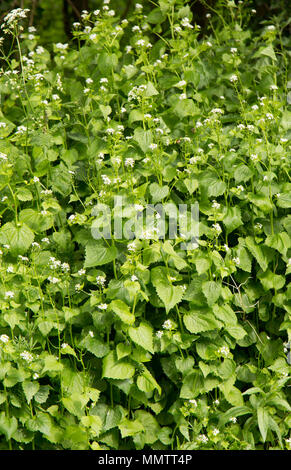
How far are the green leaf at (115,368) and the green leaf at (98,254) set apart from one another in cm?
42

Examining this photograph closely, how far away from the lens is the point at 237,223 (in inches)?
121

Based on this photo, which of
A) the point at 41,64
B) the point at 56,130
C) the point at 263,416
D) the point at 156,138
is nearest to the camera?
the point at 263,416

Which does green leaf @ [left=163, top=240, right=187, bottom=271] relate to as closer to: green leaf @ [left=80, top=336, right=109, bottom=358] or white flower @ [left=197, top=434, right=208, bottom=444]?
green leaf @ [left=80, top=336, right=109, bottom=358]

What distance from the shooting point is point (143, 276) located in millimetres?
2834

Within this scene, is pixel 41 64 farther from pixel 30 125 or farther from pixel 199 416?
pixel 199 416

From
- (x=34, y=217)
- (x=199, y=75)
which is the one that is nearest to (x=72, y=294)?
(x=34, y=217)

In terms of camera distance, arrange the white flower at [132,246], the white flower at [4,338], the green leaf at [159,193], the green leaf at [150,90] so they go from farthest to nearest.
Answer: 1. the green leaf at [150,90]
2. the green leaf at [159,193]
3. the white flower at [132,246]
4. the white flower at [4,338]

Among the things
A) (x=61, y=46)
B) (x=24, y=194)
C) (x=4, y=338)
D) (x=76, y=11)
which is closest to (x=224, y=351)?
(x=4, y=338)

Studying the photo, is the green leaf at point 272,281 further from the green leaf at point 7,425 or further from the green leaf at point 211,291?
the green leaf at point 7,425

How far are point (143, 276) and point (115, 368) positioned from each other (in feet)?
1.43

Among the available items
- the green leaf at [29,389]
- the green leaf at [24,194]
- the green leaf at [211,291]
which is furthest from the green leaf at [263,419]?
the green leaf at [24,194]

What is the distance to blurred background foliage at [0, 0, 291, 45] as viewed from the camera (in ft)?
15.7

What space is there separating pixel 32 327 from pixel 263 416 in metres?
1.13

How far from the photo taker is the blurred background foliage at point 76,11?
479 cm
